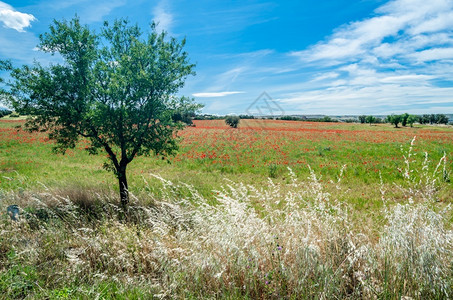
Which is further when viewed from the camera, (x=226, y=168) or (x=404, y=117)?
(x=404, y=117)

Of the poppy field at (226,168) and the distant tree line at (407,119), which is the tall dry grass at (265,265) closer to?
the poppy field at (226,168)

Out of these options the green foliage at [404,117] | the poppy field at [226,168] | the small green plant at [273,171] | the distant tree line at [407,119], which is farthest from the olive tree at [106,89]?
the green foliage at [404,117]

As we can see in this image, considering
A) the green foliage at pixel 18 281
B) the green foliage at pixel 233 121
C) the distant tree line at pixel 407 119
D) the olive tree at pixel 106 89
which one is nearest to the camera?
the green foliage at pixel 18 281

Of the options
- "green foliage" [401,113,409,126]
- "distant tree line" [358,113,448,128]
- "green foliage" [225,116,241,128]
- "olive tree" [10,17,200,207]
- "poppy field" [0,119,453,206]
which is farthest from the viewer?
"green foliage" [401,113,409,126]

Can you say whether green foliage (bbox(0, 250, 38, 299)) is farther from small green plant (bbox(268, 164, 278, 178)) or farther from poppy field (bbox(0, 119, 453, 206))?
small green plant (bbox(268, 164, 278, 178))

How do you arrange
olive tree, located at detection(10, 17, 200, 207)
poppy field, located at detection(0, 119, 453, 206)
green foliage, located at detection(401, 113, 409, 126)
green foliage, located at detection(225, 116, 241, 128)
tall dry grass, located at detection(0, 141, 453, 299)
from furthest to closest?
green foliage, located at detection(401, 113, 409, 126)
green foliage, located at detection(225, 116, 241, 128)
poppy field, located at detection(0, 119, 453, 206)
olive tree, located at detection(10, 17, 200, 207)
tall dry grass, located at detection(0, 141, 453, 299)

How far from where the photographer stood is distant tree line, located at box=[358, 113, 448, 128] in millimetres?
74875

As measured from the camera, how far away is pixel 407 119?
245 feet

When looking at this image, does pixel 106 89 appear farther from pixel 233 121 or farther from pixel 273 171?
pixel 233 121

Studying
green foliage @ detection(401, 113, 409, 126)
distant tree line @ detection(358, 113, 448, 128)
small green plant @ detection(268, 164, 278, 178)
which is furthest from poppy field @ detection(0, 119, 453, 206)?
green foliage @ detection(401, 113, 409, 126)

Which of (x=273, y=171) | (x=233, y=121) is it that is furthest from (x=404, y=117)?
(x=273, y=171)

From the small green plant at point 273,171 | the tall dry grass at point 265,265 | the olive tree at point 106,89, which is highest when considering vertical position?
the olive tree at point 106,89

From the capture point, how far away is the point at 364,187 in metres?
10.4

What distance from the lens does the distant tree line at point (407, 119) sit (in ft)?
246
